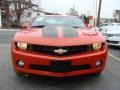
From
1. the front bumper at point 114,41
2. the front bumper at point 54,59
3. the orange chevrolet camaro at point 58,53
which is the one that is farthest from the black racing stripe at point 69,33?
the front bumper at point 114,41

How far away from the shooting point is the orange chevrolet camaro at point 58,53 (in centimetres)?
527

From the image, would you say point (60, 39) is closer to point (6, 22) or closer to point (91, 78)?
point (91, 78)

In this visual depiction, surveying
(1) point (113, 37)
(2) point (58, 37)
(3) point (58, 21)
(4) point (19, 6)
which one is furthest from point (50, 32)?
(4) point (19, 6)

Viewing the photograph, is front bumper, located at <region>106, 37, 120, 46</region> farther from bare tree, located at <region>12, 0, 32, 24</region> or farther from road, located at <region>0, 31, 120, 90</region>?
bare tree, located at <region>12, 0, 32, 24</region>

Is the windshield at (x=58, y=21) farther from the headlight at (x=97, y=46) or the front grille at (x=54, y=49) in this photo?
the front grille at (x=54, y=49)

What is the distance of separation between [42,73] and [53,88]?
33 cm

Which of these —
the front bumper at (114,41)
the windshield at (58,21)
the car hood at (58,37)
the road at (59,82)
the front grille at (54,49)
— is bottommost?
the front bumper at (114,41)

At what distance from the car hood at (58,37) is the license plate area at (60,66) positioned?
326mm

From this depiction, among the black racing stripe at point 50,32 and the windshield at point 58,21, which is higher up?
the windshield at point 58,21

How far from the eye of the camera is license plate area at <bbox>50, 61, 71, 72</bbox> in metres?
5.24

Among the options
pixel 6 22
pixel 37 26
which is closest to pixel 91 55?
pixel 37 26

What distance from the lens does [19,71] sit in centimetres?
565

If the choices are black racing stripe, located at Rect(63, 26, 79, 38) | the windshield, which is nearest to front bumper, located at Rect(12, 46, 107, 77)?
black racing stripe, located at Rect(63, 26, 79, 38)

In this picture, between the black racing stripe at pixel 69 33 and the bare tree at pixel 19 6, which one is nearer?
the black racing stripe at pixel 69 33
